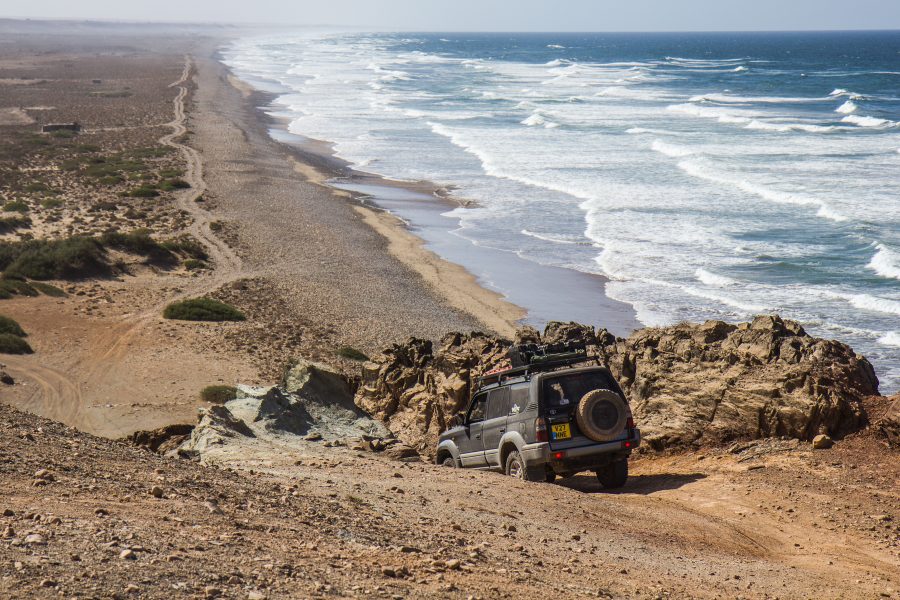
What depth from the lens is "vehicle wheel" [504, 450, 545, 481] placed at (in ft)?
40.8

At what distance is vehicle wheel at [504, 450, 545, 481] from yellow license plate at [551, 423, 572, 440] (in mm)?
577

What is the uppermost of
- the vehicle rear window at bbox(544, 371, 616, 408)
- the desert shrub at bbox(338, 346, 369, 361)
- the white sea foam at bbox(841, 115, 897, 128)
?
the white sea foam at bbox(841, 115, 897, 128)

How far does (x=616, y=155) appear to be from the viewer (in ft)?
194

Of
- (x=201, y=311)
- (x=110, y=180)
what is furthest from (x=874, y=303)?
(x=110, y=180)

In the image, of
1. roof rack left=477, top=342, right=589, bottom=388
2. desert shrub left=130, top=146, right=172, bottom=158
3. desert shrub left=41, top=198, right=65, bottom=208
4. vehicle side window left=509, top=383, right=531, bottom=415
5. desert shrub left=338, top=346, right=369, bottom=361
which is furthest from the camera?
desert shrub left=130, top=146, right=172, bottom=158

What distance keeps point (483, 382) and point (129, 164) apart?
147 ft

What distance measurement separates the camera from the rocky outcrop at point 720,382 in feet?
42.1

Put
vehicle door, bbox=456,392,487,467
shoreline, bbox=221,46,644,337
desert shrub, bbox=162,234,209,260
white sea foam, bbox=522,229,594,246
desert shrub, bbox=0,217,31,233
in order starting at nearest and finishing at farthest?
1. vehicle door, bbox=456,392,487,467
2. shoreline, bbox=221,46,644,337
3. desert shrub, bbox=162,234,209,260
4. desert shrub, bbox=0,217,31,233
5. white sea foam, bbox=522,229,594,246

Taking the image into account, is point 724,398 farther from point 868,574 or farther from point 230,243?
point 230,243

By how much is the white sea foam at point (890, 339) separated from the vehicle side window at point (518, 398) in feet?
47.8

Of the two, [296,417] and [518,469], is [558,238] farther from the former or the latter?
[518,469]

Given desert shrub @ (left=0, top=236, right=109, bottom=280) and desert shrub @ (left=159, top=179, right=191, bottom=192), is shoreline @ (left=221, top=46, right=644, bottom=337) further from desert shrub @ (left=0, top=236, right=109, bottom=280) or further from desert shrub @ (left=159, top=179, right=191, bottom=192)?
desert shrub @ (left=0, top=236, right=109, bottom=280)

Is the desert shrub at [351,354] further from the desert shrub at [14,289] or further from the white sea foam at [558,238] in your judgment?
the white sea foam at [558,238]

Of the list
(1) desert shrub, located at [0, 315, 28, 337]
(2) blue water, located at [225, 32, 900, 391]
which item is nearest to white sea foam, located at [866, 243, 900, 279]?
(2) blue water, located at [225, 32, 900, 391]
